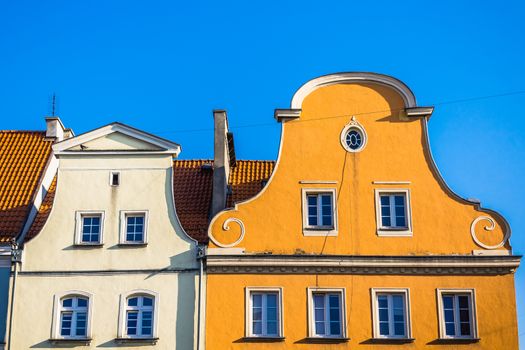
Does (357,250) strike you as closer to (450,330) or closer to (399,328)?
(399,328)

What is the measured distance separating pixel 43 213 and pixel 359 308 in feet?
39.8

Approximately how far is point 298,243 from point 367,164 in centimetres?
386

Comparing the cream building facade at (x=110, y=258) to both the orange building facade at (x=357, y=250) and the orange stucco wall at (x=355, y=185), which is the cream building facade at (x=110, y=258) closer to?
the orange building facade at (x=357, y=250)

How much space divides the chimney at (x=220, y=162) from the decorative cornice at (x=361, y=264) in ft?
9.06

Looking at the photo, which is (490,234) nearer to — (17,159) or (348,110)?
(348,110)

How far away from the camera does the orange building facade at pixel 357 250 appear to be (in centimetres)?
3347

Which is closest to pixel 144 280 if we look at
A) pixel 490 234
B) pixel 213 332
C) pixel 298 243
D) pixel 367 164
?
pixel 213 332

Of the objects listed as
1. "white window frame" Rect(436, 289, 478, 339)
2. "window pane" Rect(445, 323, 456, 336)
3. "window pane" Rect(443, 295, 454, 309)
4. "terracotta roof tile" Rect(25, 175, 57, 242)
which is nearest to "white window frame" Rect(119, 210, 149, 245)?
"terracotta roof tile" Rect(25, 175, 57, 242)

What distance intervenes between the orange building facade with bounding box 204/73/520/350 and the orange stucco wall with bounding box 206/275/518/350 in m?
0.03

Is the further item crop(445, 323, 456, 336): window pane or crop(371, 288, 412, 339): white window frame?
crop(445, 323, 456, 336): window pane

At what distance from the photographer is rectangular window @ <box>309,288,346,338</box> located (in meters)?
33.5

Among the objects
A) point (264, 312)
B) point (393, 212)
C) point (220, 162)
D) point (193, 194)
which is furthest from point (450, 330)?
point (193, 194)

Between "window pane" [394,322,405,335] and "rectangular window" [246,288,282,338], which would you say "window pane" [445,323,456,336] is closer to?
"window pane" [394,322,405,335]

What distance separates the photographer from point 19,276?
112 feet
